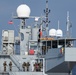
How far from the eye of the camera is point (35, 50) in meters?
65.5

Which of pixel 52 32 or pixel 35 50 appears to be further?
pixel 52 32

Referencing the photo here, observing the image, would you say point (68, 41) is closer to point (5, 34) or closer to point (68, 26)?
point (68, 26)

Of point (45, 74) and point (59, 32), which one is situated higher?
point (59, 32)

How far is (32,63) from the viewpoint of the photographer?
63.0 m

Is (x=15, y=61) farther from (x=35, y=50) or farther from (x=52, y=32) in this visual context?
(x=52, y=32)

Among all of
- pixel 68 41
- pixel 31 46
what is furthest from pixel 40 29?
pixel 68 41

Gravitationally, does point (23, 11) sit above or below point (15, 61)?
above

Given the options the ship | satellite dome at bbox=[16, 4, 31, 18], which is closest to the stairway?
the ship

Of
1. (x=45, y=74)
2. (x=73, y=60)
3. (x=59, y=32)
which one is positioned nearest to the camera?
(x=73, y=60)

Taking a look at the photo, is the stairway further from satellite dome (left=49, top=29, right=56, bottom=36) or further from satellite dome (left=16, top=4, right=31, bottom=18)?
satellite dome (left=49, top=29, right=56, bottom=36)

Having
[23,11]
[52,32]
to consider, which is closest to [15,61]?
[23,11]

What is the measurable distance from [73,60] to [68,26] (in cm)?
474

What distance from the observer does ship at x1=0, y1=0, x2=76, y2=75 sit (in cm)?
5853

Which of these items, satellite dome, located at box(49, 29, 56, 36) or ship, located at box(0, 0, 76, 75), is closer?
ship, located at box(0, 0, 76, 75)
